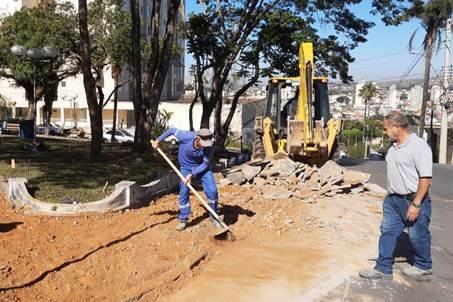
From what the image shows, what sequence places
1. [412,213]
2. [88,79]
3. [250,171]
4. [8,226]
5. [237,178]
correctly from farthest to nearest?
[88,79] → [250,171] → [237,178] → [8,226] → [412,213]

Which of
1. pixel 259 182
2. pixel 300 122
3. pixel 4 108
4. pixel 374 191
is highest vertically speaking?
pixel 4 108

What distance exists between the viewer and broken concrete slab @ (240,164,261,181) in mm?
11977

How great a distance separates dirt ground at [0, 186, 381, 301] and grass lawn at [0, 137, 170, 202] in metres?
0.96

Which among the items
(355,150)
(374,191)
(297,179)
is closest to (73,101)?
(355,150)

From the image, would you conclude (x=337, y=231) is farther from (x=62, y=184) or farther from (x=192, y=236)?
(x=62, y=184)

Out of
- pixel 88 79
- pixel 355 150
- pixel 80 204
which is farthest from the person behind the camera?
pixel 355 150

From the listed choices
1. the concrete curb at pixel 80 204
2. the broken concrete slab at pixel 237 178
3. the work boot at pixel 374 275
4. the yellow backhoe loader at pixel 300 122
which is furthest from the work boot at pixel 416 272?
the yellow backhoe loader at pixel 300 122

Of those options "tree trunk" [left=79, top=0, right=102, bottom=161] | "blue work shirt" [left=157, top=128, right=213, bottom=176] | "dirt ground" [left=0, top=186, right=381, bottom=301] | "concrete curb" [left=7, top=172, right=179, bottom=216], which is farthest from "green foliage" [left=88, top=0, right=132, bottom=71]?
"blue work shirt" [left=157, top=128, right=213, bottom=176]

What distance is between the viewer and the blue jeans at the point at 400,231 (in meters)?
5.93

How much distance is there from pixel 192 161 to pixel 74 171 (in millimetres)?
4720

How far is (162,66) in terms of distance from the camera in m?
15.4

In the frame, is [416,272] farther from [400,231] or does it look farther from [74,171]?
[74,171]

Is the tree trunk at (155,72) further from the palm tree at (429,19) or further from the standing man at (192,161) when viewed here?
the palm tree at (429,19)

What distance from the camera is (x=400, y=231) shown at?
238 inches
